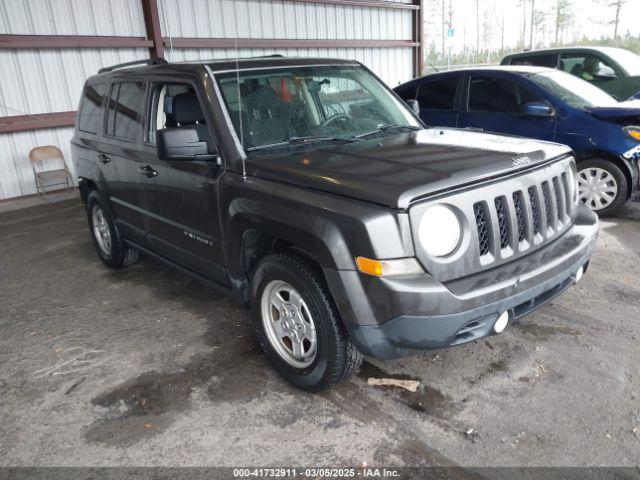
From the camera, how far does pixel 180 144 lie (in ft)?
10.2

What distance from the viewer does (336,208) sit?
8.23ft

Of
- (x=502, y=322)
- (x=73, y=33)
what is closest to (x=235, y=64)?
(x=502, y=322)

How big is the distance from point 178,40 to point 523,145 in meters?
8.53

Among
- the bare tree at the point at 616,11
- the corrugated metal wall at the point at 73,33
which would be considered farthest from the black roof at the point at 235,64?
the bare tree at the point at 616,11

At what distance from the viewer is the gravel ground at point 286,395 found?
2.56 meters

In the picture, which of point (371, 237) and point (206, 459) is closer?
point (371, 237)

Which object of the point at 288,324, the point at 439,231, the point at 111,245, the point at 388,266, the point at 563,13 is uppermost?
the point at 563,13

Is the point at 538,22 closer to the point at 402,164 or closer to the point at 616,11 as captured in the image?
the point at 616,11

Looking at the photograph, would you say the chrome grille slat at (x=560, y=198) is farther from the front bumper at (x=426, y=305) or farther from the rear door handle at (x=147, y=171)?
the rear door handle at (x=147, y=171)

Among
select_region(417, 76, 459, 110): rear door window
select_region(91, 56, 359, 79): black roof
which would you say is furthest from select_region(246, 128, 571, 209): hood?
select_region(417, 76, 459, 110): rear door window

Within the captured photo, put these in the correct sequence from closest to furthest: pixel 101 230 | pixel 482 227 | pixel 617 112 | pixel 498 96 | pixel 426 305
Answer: pixel 426 305 < pixel 482 227 < pixel 101 230 < pixel 617 112 < pixel 498 96

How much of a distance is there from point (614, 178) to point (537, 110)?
1.12 m

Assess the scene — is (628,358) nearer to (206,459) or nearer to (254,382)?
(254,382)

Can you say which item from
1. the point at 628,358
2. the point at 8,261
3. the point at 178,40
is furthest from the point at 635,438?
the point at 178,40
